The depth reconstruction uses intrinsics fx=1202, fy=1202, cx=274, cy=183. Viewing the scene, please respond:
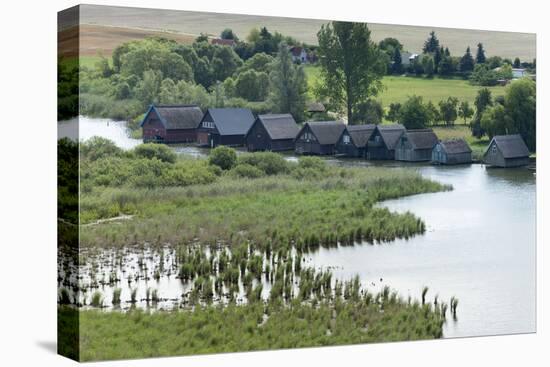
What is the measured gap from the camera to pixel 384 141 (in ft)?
58.9

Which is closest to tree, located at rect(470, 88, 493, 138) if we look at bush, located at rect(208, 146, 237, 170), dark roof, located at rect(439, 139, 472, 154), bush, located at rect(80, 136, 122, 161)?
dark roof, located at rect(439, 139, 472, 154)

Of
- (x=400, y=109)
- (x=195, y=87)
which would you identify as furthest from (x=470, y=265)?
(x=195, y=87)

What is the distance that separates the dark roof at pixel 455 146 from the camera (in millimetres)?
18391

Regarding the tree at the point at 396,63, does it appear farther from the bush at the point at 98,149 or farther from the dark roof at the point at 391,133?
the bush at the point at 98,149

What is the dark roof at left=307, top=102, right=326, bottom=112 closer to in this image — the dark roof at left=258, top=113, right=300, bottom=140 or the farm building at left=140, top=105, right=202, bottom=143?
the dark roof at left=258, top=113, right=300, bottom=140

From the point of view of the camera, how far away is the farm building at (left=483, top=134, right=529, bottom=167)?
A: 18.7 metres

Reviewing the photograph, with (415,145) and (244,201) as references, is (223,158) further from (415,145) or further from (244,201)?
(415,145)

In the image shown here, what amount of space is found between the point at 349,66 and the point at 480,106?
232 centimetres

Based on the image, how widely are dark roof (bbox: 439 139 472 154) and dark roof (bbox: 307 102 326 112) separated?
6.46 ft

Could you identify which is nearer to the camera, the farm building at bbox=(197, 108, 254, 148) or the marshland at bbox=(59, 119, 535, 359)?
the marshland at bbox=(59, 119, 535, 359)

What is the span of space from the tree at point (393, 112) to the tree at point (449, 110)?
72 centimetres

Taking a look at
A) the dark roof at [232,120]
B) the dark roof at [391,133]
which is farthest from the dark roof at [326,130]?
the dark roof at [232,120]

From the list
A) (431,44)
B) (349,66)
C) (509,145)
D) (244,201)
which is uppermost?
(431,44)

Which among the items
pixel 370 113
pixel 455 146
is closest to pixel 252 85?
pixel 370 113
